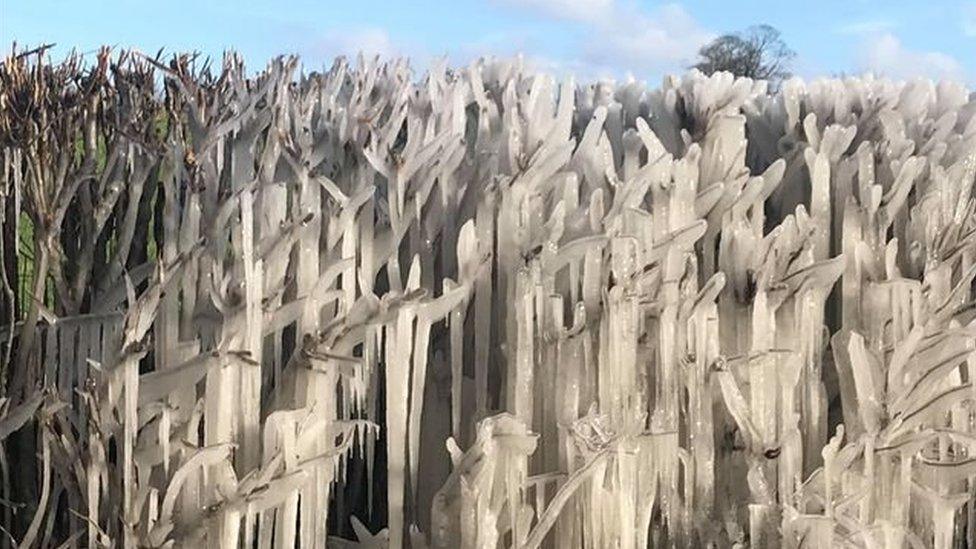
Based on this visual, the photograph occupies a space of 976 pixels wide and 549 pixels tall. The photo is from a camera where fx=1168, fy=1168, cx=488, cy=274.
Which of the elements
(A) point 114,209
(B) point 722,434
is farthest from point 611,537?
(A) point 114,209

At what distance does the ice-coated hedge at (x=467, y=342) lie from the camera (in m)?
3.30

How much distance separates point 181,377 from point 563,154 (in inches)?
54.9

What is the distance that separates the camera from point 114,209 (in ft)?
13.3

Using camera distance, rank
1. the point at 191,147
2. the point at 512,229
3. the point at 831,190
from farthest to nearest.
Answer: the point at 831,190, the point at 191,147, the point at 512,229

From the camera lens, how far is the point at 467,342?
12.3 feet

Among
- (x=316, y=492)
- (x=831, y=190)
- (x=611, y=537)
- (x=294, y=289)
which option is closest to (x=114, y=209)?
(x=294, y=289)


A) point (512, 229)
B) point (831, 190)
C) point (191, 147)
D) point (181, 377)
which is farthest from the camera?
point (831, 190)

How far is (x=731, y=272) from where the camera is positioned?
12.6 feet

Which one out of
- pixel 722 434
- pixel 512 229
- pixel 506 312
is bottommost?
pixel 722 434

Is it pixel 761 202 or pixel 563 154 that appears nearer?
pixel 563 154

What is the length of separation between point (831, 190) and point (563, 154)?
1.24 meters

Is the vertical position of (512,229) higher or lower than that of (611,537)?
higher

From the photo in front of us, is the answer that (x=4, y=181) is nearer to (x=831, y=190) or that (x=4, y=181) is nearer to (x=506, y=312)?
(x=506, y=312)

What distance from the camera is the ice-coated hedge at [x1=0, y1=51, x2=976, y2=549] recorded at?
3297 millimetres
